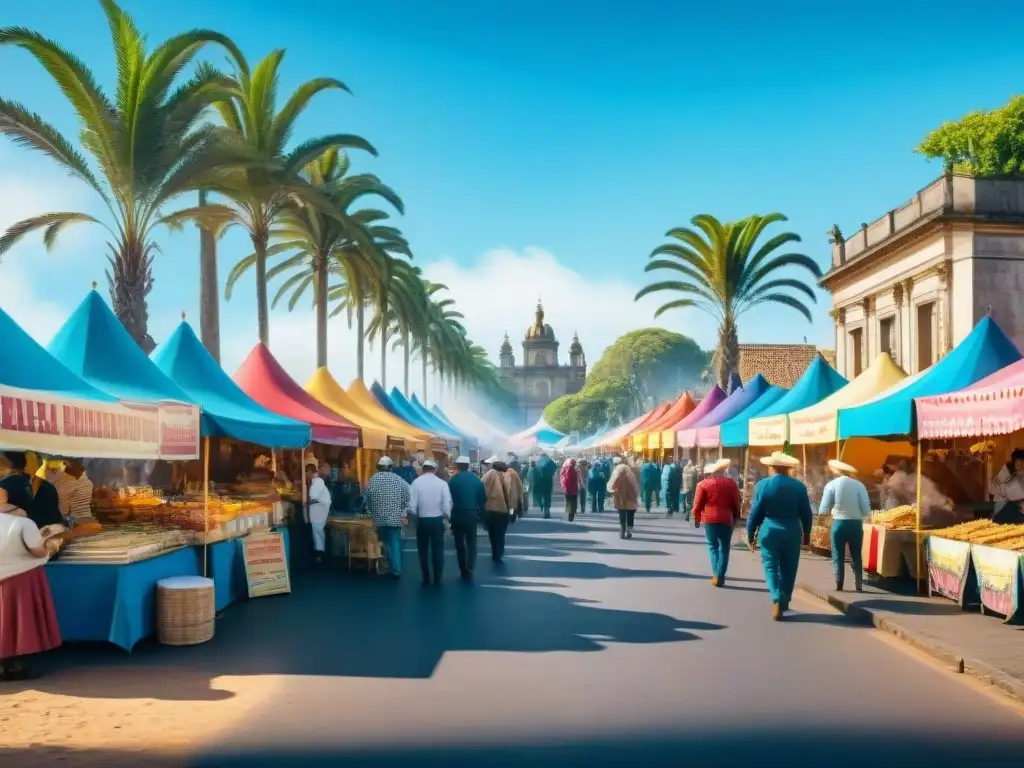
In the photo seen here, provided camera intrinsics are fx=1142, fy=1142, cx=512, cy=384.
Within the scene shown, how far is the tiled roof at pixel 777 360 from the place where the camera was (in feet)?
214

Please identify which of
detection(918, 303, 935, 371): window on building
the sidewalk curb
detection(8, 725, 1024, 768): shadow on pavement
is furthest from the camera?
detection(918, 303, 935, 371): window on building

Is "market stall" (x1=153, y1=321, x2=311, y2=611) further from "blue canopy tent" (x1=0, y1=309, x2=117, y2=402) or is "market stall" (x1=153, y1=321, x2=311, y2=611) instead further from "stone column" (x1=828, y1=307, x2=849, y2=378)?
"stone column" (x1=828, y1=307, x2=849, y2=378)

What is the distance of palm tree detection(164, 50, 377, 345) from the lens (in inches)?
962

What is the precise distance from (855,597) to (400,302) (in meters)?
31.4

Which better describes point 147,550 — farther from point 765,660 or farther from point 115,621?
point 765,660

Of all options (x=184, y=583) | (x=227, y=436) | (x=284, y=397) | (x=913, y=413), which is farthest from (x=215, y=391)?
(x=913, y=413)

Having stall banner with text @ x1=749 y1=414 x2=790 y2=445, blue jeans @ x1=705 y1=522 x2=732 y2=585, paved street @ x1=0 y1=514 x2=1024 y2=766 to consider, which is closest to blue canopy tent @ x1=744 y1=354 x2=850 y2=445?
stall banner with text @ x1=749 y1=414 x2=790 y2=445

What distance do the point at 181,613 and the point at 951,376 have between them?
10045 mm

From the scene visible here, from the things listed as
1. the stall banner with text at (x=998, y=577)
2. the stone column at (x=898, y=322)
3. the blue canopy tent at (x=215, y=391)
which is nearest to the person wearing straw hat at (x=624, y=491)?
the blue canopy tent at (x=215, y=391)

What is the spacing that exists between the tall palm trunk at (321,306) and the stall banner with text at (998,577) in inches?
914

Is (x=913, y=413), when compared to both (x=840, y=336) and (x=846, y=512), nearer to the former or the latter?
(x=846, y=512)

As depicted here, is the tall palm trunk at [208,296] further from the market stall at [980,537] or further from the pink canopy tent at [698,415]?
the market stall at [980,537]

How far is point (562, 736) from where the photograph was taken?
6.78 m

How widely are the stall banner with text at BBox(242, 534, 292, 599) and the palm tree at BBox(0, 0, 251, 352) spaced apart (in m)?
6.87
